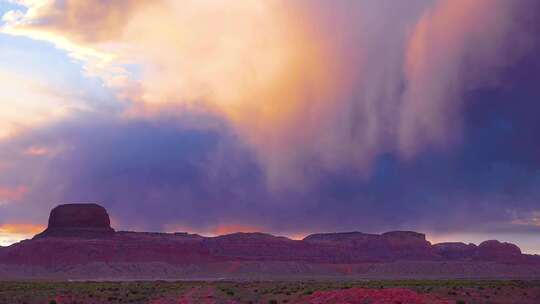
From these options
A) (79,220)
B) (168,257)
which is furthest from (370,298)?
(79,220)

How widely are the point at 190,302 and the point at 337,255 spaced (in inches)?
5635

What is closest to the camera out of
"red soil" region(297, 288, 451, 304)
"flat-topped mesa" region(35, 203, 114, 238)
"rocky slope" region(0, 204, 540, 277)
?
"red soil" region(297, 288, 451, 304)

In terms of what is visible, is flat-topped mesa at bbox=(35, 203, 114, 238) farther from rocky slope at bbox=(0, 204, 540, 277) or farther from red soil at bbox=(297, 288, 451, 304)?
red soil at bbox=(297, 288, 451, 304)

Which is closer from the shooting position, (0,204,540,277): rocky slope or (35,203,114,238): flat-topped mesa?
(0,204,540,277): rocky slope

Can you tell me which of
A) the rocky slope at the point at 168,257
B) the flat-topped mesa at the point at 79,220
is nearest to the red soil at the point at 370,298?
the rocky slope at the point at 168,257

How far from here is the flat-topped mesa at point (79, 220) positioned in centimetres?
18671

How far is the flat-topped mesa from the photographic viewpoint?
186712mm

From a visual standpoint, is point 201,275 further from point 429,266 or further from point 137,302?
point 137,302

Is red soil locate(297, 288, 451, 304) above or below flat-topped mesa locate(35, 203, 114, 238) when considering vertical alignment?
below

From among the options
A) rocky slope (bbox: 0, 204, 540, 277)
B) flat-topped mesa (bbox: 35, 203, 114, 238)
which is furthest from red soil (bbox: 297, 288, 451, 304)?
flat-topped mesa (bbox: 35, 203, 114, 238)

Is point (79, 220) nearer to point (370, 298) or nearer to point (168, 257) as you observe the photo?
point (168, 257)

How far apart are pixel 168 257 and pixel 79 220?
1194 inches

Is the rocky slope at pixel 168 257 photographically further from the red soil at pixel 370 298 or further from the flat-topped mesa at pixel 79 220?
the red soil at pixel 370 298

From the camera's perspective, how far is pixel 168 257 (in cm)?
17975
